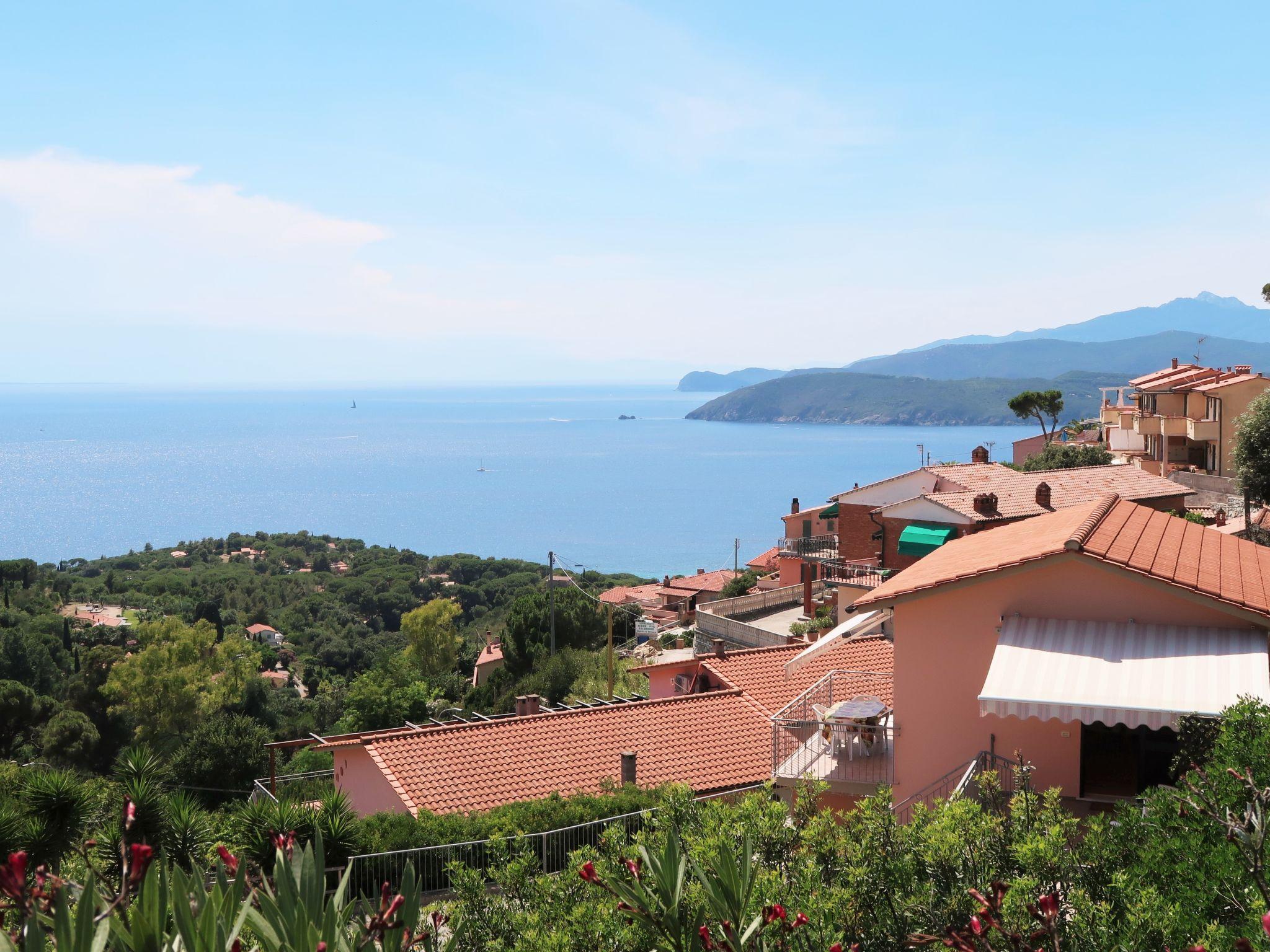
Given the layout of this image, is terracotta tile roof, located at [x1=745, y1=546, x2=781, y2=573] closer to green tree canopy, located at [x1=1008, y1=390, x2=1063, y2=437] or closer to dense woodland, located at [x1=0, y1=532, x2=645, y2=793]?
dense woodland, located at [x1=0, y1=532, x2=645, y2=793]

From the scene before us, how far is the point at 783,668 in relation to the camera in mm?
18844

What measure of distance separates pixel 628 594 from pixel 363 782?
52.3m

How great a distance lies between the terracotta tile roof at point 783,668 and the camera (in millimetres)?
18094

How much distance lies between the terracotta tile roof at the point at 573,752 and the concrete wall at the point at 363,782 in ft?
1.06

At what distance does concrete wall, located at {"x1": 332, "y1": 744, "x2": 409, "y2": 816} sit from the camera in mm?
14828

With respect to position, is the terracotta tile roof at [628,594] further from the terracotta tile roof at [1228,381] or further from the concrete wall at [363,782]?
the concrete wall at [363,782]

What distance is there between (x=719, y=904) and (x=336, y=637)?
221 feet

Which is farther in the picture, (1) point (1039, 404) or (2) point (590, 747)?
(1) point (1039, 404)

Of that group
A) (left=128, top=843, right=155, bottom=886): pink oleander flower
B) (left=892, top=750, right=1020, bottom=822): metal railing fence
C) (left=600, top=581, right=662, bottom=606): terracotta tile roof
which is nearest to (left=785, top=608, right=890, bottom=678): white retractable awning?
(left=892, top=750, right=1020, bottom=822): metal railing fence

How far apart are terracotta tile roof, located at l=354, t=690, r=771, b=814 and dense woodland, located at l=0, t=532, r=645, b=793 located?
467 cm

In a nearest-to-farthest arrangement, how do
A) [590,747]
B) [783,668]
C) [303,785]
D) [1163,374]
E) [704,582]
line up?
[590,747] < [303,785] < [783,668] < [1163,374] < [704,582]

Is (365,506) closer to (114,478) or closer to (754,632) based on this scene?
(114,478)

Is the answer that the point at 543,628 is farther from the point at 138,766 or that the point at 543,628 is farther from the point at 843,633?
the point at 138,766

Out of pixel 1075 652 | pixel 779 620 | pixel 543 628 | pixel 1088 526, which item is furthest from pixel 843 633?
pixel 543 628
